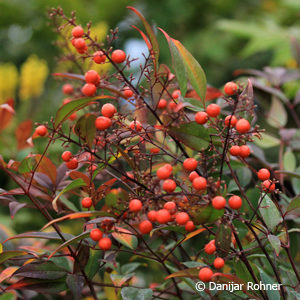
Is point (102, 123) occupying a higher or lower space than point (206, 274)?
higher

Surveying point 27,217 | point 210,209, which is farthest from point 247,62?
point 210,209

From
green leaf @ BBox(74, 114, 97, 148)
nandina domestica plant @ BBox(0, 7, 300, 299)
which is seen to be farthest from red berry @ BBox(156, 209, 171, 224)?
green leaf @ BBox(74, 114, 97, 148)

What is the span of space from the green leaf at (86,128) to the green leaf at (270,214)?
0.19 metres

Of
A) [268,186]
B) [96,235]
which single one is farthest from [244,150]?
[96,235]

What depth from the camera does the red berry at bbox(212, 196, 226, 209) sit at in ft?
0.96

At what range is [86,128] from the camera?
0.35m

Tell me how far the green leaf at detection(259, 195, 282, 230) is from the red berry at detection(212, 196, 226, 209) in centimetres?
11

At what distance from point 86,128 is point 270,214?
214mm

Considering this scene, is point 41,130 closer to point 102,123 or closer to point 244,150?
point 102,123

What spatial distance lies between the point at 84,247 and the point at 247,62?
8.31ft

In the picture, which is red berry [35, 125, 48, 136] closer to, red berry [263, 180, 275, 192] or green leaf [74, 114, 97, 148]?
green leaf [74, 114, 97, 148]

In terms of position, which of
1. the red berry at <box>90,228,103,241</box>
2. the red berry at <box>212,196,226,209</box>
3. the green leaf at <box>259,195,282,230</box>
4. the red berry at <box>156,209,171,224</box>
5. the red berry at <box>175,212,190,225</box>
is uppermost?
the red berry at <box>212,196,226,209</box>

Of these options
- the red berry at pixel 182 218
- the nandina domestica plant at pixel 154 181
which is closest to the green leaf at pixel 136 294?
the nandina domestica plant at pixel 154 181

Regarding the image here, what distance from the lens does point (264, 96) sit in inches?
32.1
